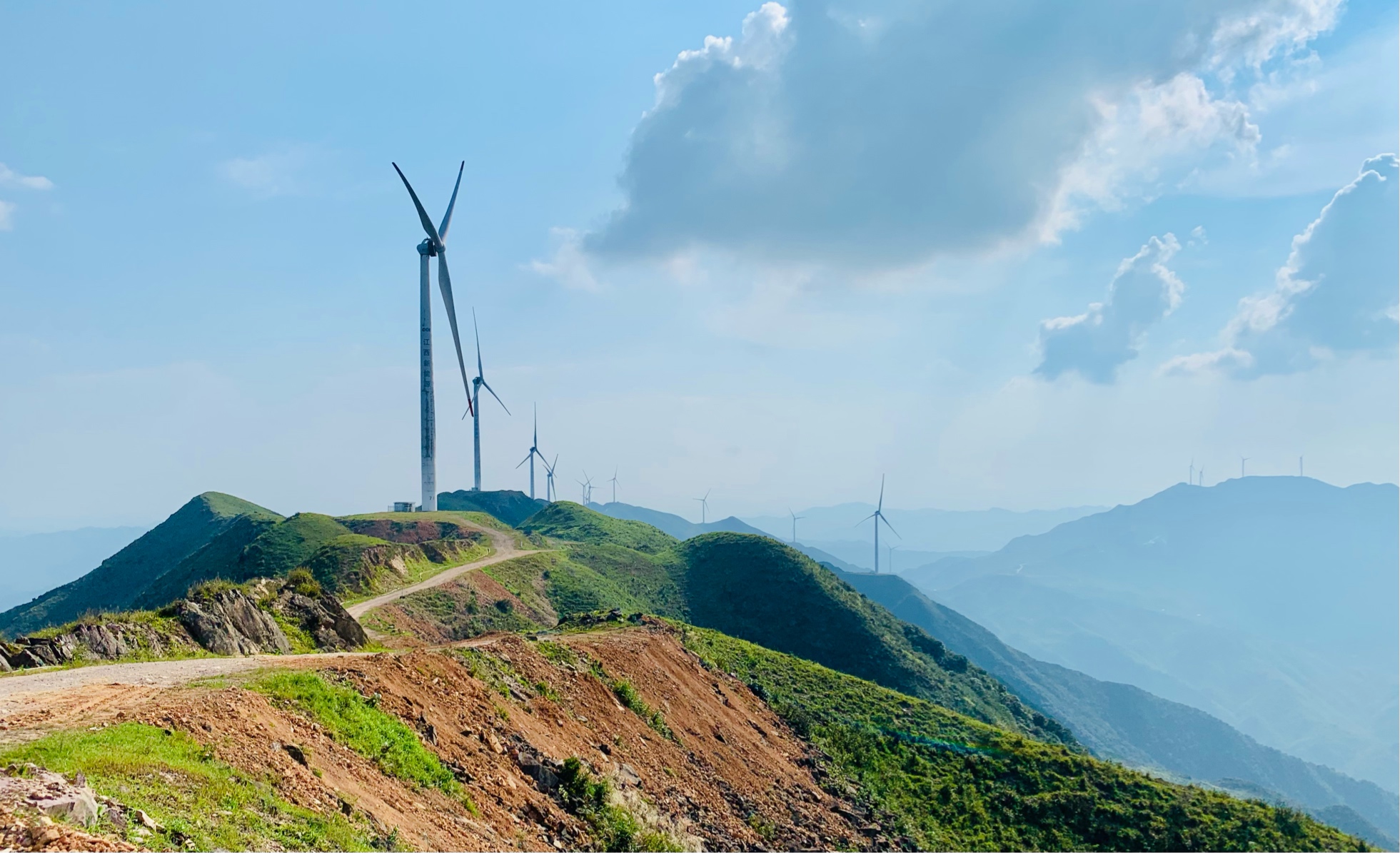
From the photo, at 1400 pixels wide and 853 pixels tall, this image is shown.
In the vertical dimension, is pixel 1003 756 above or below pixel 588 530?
below

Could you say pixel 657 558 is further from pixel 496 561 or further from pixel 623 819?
pixel 623 819

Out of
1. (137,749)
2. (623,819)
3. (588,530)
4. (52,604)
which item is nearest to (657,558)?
(588,530)

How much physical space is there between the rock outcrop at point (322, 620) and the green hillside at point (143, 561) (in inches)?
2969

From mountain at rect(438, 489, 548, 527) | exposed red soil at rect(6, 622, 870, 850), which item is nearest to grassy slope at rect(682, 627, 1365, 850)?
exposed red soil at rect(6, 622, 870, 850)

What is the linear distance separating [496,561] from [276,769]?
74575 mm

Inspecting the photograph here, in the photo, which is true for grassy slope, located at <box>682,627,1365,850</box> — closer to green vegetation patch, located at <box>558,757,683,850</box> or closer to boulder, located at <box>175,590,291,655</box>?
green vegetation patch, located at <box>558,757,683,850</box>

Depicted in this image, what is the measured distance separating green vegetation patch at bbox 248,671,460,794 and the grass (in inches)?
158

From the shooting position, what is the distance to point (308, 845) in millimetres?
14422

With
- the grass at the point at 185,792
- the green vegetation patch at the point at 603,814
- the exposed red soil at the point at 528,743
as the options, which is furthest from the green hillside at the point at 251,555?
the grass at the point at 185,792

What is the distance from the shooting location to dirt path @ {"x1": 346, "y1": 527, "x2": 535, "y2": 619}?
61.2m

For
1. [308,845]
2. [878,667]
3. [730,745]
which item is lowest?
[878,667]

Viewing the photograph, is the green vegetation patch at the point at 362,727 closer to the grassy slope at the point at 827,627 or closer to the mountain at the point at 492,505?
the grassy slope at the point at 827,627

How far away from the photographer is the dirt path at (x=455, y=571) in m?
61.2

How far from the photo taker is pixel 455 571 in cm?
8088
